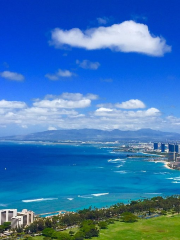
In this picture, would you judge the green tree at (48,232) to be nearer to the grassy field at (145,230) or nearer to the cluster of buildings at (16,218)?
the grassy field at (145,230)

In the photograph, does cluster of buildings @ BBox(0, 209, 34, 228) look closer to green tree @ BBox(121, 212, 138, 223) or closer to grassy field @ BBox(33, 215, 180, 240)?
grassy field @ BBox(33, 215, 180, 240)

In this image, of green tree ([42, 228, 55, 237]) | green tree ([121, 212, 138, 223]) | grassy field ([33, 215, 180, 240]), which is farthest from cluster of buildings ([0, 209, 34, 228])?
green tree ([121, 212, 138, 223])

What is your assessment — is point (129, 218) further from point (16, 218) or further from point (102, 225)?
point (16, 218)

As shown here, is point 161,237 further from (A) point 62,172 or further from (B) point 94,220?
(A) point 62,172

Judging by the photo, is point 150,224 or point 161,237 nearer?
point 161,237

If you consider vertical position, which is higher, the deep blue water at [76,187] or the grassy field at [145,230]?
the deep blue water at [76,187]

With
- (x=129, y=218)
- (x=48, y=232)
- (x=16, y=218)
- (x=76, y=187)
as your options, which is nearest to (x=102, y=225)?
(x=129, y=218)

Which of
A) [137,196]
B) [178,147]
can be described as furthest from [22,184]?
[178,147]

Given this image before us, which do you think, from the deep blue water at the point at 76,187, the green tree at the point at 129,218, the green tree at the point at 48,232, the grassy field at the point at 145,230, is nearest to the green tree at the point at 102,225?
the grassy field at the point at 145,230
